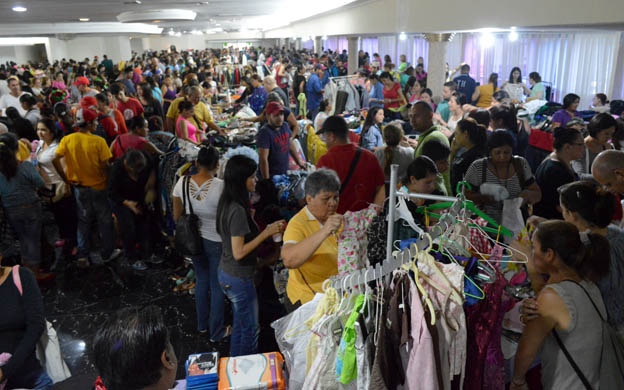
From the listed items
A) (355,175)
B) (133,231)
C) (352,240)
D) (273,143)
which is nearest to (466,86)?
(273,143)

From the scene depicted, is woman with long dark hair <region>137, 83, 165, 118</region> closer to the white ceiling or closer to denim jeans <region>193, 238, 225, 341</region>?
the white ceiling

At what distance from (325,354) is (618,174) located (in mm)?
2294

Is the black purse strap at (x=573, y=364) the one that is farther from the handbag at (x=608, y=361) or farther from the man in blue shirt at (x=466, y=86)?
the man in blue shirt at (x=466, y=86)

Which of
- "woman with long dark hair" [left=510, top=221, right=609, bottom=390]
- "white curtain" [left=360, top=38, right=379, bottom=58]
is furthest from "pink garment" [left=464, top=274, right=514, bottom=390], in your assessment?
"white curtain" [left=360, top=38, right=379, bottom=58]

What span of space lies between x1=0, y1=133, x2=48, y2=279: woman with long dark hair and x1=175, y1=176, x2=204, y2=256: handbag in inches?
69.6

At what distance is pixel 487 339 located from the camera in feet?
5.82

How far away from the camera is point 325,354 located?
1.80m

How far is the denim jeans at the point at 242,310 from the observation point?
2984 mm

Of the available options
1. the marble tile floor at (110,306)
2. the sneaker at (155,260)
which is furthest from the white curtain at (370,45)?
the marble tile floor at (110,306)

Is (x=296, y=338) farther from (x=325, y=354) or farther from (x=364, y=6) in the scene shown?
(x=364, y=6)

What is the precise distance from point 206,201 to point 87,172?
1.90 m

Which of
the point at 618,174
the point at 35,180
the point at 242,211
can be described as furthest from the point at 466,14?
the point at 35,180

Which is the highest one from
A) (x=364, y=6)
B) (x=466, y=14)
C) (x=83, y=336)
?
(x=364, y=6)

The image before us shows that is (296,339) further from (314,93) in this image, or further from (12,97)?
(314,93)
